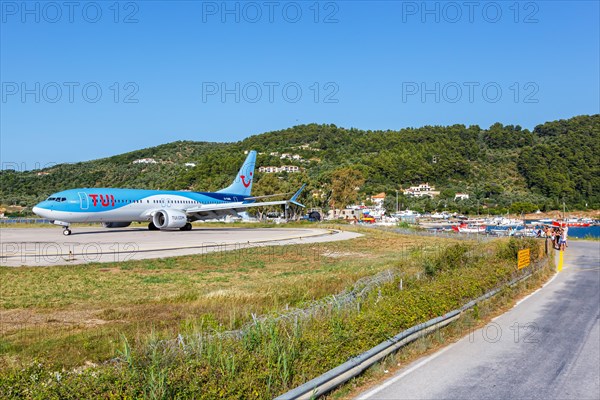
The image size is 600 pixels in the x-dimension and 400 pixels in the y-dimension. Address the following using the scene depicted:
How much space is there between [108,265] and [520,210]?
139113 millimetres

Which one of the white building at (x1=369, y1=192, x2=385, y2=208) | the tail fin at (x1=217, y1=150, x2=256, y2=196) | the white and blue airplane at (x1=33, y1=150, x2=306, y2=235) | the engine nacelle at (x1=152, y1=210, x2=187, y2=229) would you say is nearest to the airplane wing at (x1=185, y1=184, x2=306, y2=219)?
the white and blue airplane at (x1=33, y1=150, x2=306, y2=235)

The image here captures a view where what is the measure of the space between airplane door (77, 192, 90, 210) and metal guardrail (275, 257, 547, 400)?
116ft

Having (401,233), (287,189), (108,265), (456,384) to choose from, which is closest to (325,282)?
(456,384)

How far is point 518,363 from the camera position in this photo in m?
10.4

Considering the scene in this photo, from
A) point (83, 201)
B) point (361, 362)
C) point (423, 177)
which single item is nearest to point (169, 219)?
point (83, 201)

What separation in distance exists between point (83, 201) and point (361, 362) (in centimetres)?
3767

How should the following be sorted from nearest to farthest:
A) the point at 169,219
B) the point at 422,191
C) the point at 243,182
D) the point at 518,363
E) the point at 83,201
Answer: the point at 518,363 → the point at 83,201 → the point at 169,219 → the point at 243,182 → the point at 422,191

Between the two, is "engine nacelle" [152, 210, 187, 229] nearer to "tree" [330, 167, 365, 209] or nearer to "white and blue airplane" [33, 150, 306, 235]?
"white and blue airplane" [33, 150, 306, 235]

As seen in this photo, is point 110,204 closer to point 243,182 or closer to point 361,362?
point 243,182

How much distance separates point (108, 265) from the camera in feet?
83.2

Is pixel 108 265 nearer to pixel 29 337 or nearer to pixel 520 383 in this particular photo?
pixel 29 337

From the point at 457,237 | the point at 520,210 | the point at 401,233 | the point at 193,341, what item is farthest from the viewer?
the point at 520,210

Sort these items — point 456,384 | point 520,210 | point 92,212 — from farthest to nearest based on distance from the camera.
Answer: point 520,210
point 92,212
point 456,384

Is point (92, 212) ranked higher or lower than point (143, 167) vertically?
lower
